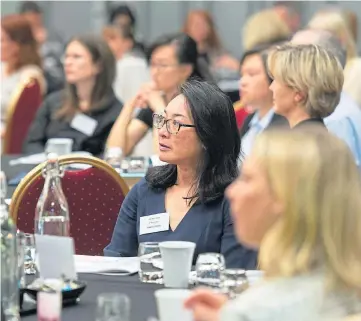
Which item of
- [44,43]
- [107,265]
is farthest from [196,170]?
[44,43]

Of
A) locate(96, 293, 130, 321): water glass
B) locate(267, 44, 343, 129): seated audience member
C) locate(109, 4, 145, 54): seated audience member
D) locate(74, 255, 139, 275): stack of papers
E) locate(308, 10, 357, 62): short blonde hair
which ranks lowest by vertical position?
locate(74, 255, 139, 275): stack of papers

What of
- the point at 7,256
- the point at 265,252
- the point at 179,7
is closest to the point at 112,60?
the point at 7,256

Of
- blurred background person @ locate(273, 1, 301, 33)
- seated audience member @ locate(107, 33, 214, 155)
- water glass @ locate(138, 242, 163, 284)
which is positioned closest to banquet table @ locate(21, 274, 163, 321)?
water glass @ locate(138, 242, 163, 284)

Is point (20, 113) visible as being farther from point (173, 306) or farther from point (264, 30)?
point (173, 306)

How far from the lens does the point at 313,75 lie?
13.3 feet

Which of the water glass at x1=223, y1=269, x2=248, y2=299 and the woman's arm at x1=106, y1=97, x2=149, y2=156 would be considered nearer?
the water glass at x1=223, y1=269, x2=248, y2=299

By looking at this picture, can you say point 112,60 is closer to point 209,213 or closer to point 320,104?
point 320,104

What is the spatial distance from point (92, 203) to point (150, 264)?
1.21m

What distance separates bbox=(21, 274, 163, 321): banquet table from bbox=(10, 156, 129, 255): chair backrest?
3.56 ft

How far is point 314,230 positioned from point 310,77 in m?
2.27

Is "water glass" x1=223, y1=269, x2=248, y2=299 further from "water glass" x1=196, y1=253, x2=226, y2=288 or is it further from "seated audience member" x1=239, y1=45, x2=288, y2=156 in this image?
"seated audience member" x1=239, y1=45, x2=288, y2=156

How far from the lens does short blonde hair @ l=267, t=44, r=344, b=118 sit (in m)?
4.03

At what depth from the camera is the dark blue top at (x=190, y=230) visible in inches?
116

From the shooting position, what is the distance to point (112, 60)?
6254 mm
